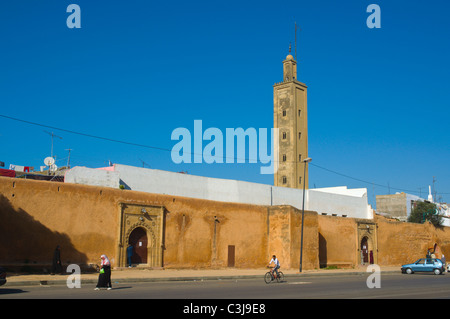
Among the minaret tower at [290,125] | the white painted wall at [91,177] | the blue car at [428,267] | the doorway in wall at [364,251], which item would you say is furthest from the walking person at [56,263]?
the minaret tower at [290,125]

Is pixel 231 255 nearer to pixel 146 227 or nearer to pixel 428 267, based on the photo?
pixel 146 227

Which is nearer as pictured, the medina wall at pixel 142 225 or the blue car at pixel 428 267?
the medina wall at pixel 142 225

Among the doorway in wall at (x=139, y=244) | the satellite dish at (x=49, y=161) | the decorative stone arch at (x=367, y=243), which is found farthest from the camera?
the decorative stone arch at (x=367, y=243)

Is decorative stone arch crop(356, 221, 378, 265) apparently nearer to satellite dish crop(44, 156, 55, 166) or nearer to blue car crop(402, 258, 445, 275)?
blue car crop(402, 258, 445, 275)

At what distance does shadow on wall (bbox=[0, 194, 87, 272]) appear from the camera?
65.4ft

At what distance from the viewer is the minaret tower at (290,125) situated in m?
60.0

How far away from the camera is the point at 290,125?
60.9m

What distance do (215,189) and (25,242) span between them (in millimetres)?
16173

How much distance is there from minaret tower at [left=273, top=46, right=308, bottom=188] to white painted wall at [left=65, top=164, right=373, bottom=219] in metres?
11.5

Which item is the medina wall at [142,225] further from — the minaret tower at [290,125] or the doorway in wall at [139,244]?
the minaret tower at [290,125]

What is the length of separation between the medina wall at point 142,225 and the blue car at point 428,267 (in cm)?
616

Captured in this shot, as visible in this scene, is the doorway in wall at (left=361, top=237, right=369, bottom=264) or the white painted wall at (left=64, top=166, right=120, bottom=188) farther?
the doorway in wall at (left=361, top=237, right=369, bottom=264)

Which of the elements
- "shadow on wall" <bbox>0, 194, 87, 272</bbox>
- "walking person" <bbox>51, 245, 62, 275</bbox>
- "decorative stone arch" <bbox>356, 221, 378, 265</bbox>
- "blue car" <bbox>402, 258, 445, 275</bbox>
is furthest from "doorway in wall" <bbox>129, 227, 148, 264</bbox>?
"decorative stone arch" <bbox>356, 221, 378, 265</bbox>
